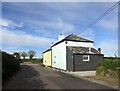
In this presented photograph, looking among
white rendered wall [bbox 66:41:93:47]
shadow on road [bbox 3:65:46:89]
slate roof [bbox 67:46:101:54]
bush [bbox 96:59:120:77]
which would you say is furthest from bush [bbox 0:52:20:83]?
white rendered wall [bbox 66:41:93:47]

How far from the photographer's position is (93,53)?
3169 cm

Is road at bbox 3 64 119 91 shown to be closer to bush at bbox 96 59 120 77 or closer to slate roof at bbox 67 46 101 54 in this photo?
bush at bbox 96 59 120 77

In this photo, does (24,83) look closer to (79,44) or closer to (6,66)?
(6,66)

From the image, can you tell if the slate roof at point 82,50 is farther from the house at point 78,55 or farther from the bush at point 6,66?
the bush at point 6,66

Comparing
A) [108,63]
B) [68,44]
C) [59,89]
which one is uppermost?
[68,44]

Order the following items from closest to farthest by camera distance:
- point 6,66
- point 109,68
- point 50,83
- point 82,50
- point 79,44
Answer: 1. point 50,83
2. point 6,66
3. point 109,68
4. point 82,50
5. point 79,44

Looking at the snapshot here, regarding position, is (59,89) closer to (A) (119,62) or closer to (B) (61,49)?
(A) (119,62)

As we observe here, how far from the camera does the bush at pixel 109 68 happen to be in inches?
723

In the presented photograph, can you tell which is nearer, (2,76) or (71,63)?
(2,76)

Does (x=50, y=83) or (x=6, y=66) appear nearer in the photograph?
(x=50, y=83)

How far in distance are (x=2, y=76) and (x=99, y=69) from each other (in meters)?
9.88

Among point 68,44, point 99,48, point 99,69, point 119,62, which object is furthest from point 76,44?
point 119,62

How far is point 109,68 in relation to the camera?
1945 centimetres

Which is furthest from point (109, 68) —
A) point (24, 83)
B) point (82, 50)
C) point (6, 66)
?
point (82, 50)
